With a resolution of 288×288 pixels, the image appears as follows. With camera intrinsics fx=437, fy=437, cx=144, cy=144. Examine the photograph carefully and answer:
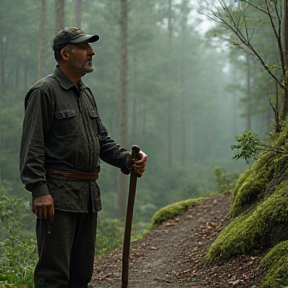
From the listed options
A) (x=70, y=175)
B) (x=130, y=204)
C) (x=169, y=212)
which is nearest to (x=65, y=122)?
(x=70, y=175)

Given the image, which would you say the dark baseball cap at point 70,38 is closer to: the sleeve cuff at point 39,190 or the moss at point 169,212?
the sleeve cuff at point 39,190

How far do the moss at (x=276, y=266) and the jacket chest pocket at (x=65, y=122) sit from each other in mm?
2228

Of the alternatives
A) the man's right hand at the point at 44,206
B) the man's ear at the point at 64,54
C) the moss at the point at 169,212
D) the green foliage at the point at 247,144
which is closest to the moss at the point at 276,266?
the green foliage at the point at 247,144

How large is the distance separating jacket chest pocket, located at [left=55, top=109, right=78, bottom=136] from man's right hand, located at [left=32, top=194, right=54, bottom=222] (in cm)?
55

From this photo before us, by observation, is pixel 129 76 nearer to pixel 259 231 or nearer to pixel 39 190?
pixel 259 231

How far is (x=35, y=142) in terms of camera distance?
11.1 feet

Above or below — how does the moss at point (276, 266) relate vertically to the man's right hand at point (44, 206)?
below

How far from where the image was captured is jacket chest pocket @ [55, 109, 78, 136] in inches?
140

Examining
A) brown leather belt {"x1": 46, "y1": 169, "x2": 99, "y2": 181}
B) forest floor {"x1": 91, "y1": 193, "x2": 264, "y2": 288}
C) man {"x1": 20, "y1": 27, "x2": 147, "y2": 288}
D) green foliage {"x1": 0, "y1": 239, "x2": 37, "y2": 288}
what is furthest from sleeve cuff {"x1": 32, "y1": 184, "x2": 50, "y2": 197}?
forest floor {"x1": 91, "y1": 193, "x2": 264, "y2": 288}

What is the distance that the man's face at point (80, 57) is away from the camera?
3.71 meters

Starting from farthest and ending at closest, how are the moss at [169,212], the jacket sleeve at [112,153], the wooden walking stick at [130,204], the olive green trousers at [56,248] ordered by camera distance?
the moss at [169,212] < the jacket sleeve at [112,153] < the wooden walking stick at [130,204] < the olive green trousers at [56,248]

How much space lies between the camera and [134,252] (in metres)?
7.04

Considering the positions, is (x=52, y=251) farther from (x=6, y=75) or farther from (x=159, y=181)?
(x=6, y=75)

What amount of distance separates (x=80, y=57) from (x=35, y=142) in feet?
2.80
